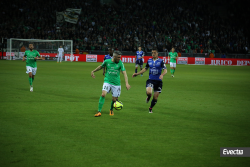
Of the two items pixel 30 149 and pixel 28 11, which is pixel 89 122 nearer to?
pixel 30 149

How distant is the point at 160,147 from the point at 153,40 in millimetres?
45128

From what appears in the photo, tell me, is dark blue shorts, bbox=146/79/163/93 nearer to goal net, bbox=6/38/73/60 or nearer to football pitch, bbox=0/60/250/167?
football pitch, bbox=0/60/250/167

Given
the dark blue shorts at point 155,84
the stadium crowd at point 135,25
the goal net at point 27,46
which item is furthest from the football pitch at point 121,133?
the stadium crowd at point 135,25

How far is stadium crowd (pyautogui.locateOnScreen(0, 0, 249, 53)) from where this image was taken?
50.2 m

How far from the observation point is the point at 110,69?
9547mm

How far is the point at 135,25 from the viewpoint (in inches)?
2124

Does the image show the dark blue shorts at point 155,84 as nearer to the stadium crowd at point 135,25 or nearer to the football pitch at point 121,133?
the football pitch at point 121,133

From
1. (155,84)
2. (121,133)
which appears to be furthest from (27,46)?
(121,133)

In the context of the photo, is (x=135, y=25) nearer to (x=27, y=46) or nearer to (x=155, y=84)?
(x=27, y=46)

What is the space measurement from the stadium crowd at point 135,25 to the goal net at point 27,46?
9.52ft

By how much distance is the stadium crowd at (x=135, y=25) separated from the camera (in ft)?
165

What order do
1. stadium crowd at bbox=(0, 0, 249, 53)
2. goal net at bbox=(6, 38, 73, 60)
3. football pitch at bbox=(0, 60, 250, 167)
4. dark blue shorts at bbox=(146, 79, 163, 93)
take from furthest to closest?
stadium crowd at bbox=(0, 0, 249, 53) < goal net at bbox=(6, 38, 73, 60) < dark blue shorts at bbox=(146, 79, 163, 93) < football pitch at bbox=(0, 60, 250, 167)

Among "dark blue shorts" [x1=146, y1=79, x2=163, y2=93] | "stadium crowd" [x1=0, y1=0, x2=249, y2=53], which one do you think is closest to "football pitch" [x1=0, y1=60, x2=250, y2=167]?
"dark blue shorts" [x1=146, y1=79, x2=163, y2=93]

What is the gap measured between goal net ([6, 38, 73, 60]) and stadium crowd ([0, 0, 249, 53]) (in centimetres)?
290
